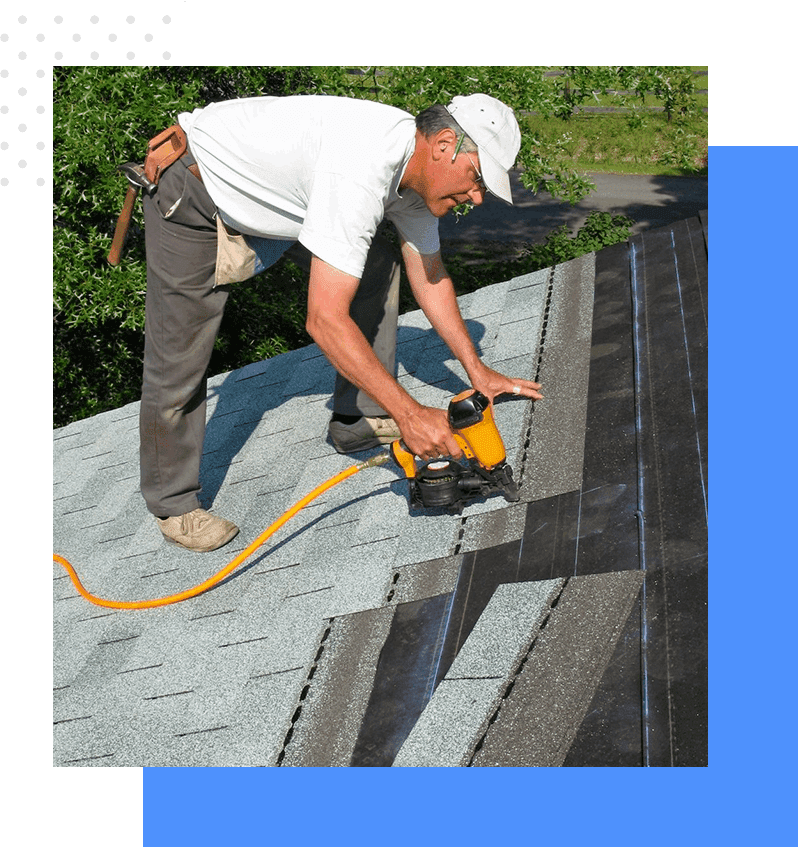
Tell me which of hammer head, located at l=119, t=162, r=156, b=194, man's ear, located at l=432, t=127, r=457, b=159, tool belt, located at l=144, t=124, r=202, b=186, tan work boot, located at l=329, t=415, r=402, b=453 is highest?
man's ear, located at l=432, t=127, r=457, b=159

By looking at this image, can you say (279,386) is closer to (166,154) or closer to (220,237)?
(220,237)

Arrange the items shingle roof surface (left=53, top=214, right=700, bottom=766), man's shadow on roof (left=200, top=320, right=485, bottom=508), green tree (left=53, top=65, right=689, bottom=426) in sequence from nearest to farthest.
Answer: shingle roof surface (left=53, top=214, right=700, bottom=766) < man's shadow on roof (left=200, top=320, right=485, bottom=508) < green tree (left=53, top=65, right=689, bottom=426)

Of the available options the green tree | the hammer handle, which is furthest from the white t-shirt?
the green tree

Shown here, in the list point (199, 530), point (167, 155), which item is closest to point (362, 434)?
point (199, 530)

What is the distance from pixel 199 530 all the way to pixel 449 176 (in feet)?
6.20

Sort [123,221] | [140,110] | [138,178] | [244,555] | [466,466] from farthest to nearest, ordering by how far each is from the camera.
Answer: [140,110], [123,221], [138,178], [244,555], [466,466]

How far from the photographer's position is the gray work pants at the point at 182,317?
378 centimetres

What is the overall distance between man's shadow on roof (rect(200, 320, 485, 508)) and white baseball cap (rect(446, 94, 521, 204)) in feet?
5.02

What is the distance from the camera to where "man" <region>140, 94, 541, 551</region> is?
316 centimetres

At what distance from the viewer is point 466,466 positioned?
357cm

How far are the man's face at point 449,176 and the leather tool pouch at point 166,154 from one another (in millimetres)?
1091

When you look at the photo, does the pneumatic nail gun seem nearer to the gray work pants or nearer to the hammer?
the gray work pants

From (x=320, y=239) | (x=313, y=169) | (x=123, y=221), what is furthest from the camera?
(x=123, y=221)

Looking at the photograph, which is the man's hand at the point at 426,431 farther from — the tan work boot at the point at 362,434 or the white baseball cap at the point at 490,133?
the tan work boot at the point at 362,434
